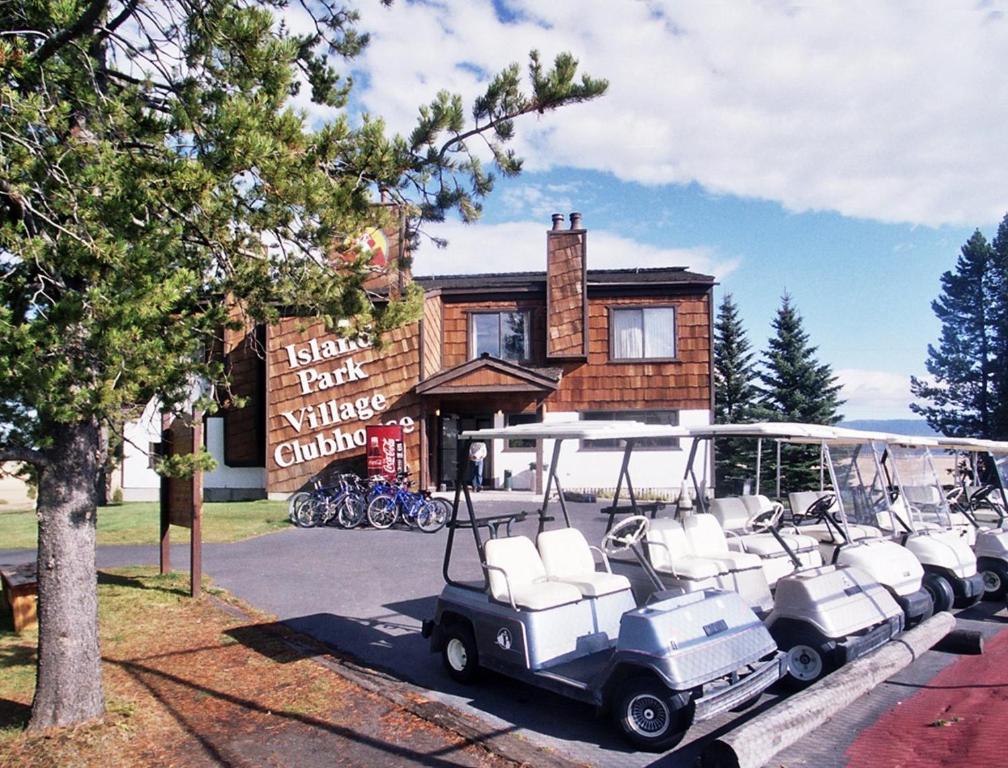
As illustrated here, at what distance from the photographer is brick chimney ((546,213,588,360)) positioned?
71.4 feet

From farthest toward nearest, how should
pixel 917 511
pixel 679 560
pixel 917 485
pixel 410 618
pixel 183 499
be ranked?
1. pixel 183 499
2. pixel 917 485
3. pixel 917 511
4. pixel 410 618
5. pixel 679 560

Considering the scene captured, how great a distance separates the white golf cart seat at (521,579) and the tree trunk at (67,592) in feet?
9.22

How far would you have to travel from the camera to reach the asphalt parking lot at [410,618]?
511 cm

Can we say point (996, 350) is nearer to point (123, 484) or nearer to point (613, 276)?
point (613, 276)

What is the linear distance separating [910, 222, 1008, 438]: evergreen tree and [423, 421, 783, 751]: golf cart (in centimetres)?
2784

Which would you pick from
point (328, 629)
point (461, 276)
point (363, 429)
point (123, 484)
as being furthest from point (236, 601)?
point (461, 276)

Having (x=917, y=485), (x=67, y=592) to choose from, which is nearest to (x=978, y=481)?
(x=917, y=485)

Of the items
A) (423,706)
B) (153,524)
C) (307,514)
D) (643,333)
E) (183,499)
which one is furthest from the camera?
(643,333)

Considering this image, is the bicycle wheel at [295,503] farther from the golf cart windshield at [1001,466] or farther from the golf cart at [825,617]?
the golf cart windshield at [1001,466]

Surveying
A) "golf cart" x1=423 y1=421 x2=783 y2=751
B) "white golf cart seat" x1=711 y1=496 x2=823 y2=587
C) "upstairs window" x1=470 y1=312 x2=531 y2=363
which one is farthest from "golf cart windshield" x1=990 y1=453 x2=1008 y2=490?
"upstairs window" x1=470 y1=312 x2=531 y2=363

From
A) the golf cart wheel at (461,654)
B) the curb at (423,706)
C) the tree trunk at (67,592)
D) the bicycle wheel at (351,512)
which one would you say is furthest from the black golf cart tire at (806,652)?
the bicycle wheel at (351,512)

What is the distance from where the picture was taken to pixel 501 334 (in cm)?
2244

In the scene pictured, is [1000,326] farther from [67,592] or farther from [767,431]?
[67,592]

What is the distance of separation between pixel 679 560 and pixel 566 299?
608 inches
